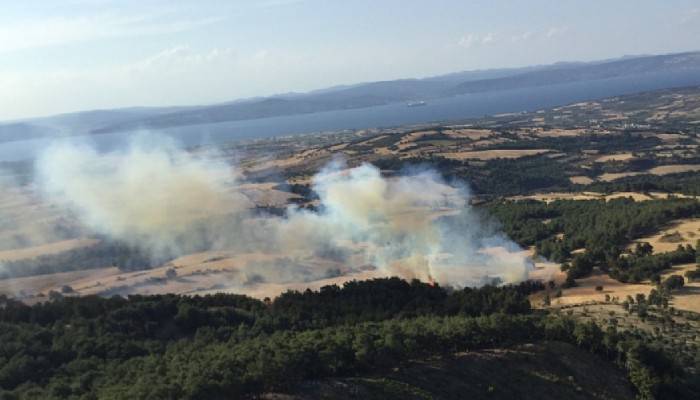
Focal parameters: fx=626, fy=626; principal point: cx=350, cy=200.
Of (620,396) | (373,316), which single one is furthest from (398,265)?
(620,396)

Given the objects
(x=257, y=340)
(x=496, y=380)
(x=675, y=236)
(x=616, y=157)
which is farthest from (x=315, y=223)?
(x=616, y=157)

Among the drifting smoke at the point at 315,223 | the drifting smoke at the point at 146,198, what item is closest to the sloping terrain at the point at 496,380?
the drifting smoke at the point at 315,223

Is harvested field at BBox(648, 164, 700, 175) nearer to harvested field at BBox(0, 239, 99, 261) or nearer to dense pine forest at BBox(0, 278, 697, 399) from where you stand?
dense pine forest at BBox(0, 278, 697, 399)

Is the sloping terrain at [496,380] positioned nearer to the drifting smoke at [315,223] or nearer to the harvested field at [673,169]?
the drifting smoke at [315,223]

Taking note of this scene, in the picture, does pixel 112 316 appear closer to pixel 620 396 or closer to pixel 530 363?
pixel 530 363

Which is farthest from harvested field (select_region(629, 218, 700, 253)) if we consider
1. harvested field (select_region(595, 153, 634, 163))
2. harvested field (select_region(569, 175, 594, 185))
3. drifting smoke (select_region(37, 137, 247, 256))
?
harvested field (select_region(595, 153, 634, 163))

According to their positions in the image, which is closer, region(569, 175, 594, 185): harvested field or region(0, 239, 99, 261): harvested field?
region(0, 239, 99, 261): harvested field

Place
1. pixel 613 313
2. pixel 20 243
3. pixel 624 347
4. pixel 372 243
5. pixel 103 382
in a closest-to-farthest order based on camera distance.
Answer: pixel 103 382, pixel 624 347, pixel 613 313, pixel 372 243, pixel 20 243

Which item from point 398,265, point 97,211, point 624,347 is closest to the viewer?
point 624,347
